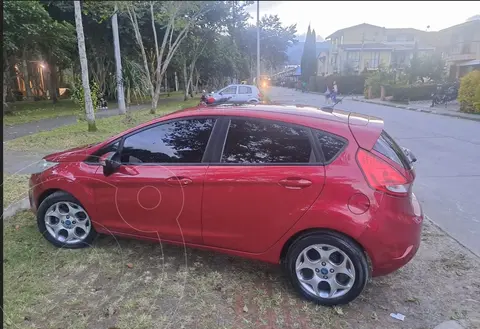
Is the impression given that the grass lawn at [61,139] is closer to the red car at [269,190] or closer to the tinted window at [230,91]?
the red car at [269,190]

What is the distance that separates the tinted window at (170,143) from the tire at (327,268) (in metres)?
1.16

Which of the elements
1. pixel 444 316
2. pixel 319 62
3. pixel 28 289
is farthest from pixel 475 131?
pixel 319 62

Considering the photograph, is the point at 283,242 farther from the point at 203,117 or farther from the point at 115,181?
the point at 115,181

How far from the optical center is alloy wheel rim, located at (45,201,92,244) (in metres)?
3.64

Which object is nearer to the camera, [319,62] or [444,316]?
[444,316]

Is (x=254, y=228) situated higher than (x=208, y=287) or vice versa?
(x=254, y=228)

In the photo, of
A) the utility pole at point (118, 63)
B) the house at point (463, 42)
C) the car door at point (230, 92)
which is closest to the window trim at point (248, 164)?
the house at point (463, 42)

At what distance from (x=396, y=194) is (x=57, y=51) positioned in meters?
22.0

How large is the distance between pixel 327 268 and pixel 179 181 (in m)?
1.42

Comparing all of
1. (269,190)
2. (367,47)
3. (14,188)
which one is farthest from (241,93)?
(367,47)

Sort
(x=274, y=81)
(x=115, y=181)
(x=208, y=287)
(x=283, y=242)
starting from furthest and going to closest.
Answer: (x=274, y=81), (x=115, y=181), (x=208, y=287), (x=283, y=242)

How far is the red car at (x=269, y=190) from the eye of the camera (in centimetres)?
268

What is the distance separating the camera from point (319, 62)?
75.8m

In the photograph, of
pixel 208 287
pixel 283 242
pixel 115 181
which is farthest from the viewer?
pixel 115 181
